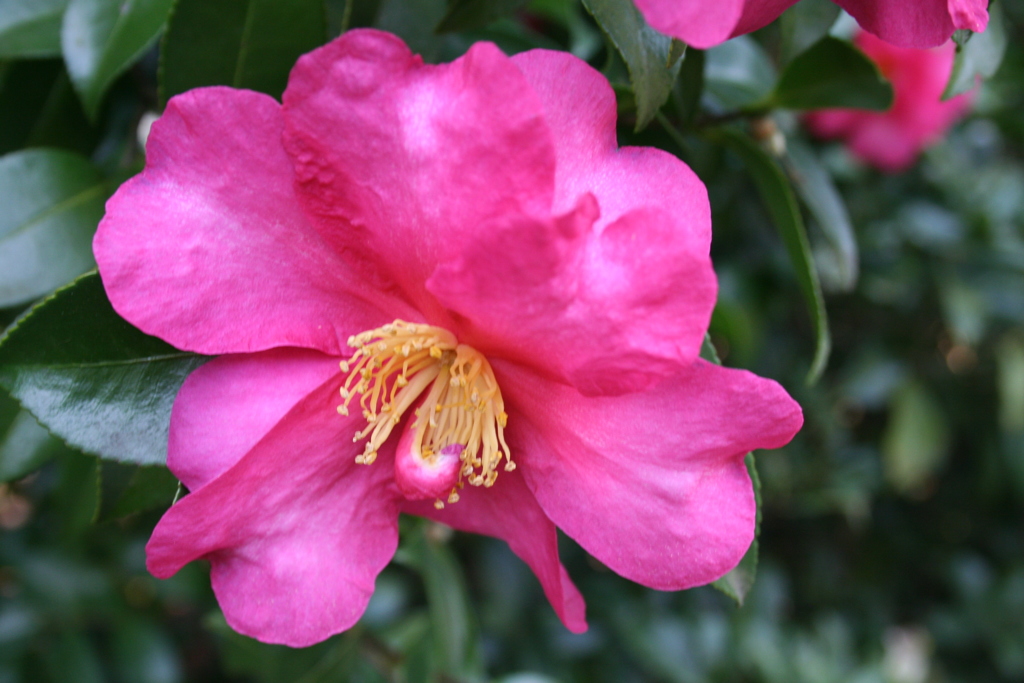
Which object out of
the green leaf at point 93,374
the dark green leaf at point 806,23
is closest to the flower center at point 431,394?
the green leaf at point 93,374

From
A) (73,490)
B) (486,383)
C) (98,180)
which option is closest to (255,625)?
(486,383)

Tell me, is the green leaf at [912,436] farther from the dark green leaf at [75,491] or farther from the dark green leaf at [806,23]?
the dark green leaf at [75,491]

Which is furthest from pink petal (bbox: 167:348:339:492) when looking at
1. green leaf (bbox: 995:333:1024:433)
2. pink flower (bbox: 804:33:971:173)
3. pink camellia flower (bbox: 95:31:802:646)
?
green leaf (bbox: 995:333:1024:433)

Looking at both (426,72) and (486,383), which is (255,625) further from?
(426,72)

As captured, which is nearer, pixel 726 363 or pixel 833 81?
pixel 833 81

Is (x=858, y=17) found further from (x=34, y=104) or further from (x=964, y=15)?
(x=34, y=104)

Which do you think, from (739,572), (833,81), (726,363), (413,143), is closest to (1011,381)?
(726,363)
